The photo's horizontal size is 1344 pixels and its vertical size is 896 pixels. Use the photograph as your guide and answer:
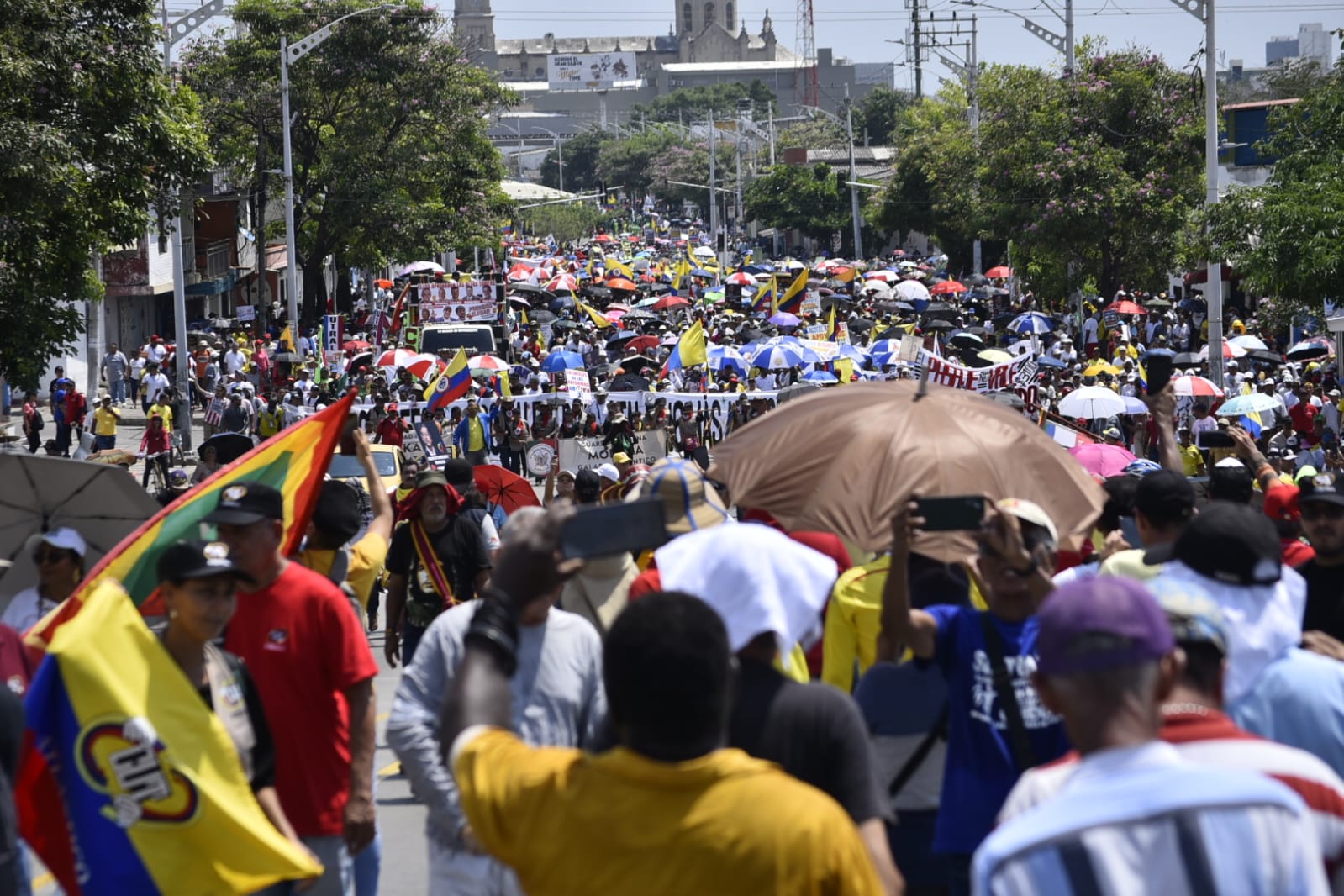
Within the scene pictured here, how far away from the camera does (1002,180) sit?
120 ft

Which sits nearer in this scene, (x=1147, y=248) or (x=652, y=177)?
(x=1147, y=248)

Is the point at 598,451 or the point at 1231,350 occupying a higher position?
the point at 1231,350

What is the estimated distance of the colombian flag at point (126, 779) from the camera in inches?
164

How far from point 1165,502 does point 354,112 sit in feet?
135

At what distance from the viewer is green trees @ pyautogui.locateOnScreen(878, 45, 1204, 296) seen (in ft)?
114

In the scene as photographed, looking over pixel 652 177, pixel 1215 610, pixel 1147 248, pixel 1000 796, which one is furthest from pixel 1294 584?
pixel 652 177

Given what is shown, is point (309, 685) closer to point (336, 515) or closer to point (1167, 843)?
point (336, 515)

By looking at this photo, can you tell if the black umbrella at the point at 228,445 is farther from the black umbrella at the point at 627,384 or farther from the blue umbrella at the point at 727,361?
the blue umbrella at the point at 727,361

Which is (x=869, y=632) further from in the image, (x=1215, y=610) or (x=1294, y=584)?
(x=1215, y=610)

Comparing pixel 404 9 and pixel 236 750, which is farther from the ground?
pixel 404 9

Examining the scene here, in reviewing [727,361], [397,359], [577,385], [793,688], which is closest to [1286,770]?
[793,688]

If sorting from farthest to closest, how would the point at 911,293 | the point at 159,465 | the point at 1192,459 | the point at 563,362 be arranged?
1. the point at 911,293
2. the point at 563,362
3. the point at 159,465
4. the point at 1192,459

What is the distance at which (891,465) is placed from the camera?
17.9ft

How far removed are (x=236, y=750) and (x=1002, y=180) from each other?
33.7 m
